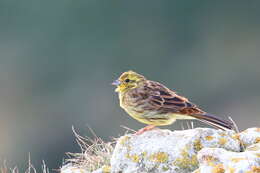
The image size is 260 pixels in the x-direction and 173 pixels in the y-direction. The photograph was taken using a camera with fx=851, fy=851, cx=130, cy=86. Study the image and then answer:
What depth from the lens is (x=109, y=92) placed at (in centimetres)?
5394

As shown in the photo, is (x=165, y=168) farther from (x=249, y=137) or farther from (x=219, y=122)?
(x=219, y=122)

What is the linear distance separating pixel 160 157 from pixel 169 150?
0.11m

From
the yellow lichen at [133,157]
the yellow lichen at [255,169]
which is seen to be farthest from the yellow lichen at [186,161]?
the yellow lichen at [255,169]

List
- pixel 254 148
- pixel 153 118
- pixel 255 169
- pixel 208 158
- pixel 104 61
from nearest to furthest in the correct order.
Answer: pixel 255 169, pixel 208 158, pixel 254 148, pixel 153 118, pixel 104 61

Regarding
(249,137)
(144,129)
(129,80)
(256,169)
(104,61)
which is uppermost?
(104,61)

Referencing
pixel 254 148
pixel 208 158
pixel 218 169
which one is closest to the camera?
pixel 218 169

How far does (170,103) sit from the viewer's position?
30.0 feet

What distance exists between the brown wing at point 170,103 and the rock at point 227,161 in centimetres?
182

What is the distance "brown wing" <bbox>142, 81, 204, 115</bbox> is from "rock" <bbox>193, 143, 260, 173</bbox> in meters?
1.82

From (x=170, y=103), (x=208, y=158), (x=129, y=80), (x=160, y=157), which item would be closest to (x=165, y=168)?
(x=160, y=157)

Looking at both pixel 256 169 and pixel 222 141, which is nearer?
pixel 256 169

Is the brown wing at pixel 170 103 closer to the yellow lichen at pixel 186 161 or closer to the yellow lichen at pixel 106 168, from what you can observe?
the yellow lichen at pixel 106 168

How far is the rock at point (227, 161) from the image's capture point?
22.5 ft

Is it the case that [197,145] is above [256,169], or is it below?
above
